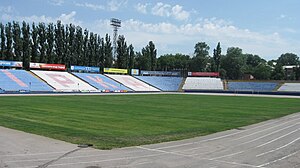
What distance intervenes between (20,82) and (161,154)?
63338 mm

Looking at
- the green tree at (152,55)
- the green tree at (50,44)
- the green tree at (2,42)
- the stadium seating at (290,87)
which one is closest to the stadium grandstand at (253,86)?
the stadium seating at (290,87)

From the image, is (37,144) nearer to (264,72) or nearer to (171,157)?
(171,157)

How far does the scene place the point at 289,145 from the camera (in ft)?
50.5

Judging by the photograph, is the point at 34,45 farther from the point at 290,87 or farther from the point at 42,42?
the point at 290,87

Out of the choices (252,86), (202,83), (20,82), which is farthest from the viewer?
(202,83)

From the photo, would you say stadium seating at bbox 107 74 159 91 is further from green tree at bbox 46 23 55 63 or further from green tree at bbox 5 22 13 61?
green tree at bbox 5 22 13 61

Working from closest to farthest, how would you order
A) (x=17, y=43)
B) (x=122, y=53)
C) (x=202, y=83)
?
(x=17, y=43) < (x=122, y=53) < (x=202, y=83)

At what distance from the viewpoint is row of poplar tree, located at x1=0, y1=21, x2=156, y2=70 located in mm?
79938

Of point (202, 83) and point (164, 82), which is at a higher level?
point (164, 82)

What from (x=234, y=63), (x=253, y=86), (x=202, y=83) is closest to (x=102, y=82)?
(x=202, y=83)

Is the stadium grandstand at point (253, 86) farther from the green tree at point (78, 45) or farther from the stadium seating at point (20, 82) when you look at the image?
the stadium seating at point (20, 82)

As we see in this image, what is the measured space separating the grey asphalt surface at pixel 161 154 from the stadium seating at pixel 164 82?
276 feet

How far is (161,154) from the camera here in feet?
41.1

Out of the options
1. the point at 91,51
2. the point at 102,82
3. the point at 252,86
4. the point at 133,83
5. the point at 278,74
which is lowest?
the point at 252,86
